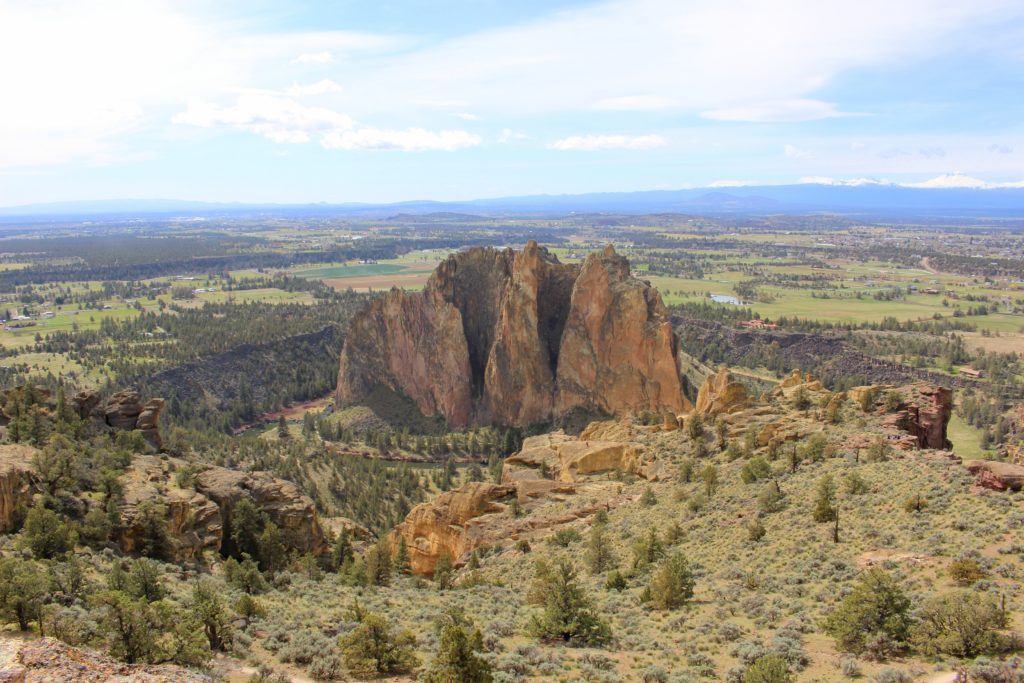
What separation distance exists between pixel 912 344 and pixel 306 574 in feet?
476

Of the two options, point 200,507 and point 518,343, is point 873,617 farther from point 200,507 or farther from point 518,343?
point 518,343

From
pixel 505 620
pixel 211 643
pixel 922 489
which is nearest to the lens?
pixel 211 643

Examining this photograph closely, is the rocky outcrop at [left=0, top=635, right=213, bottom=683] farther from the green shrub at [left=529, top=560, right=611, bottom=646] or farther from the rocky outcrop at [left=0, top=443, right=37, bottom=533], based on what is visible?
the rocky outcrop at [left=0, top=443, right=37, bottom=533]

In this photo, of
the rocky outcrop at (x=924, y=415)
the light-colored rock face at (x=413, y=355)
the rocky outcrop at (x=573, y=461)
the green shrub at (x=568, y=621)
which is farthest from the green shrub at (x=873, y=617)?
the light-colored rock face at (x=413, y=355)

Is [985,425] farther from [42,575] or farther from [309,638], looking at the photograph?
[42,575]

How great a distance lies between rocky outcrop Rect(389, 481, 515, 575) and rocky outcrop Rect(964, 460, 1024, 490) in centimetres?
2772

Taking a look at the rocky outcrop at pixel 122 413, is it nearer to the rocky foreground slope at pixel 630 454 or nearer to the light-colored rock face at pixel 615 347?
the rocky foreground slope at pixel 630 454

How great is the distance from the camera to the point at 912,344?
14650 centimetres

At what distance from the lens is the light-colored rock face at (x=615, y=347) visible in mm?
83500

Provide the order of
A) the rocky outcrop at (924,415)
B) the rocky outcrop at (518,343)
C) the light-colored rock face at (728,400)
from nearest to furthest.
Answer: the rocky outcrop at (924,415)
the light-colored rock face at (728,400)
the rocky outcrop at (518,343)

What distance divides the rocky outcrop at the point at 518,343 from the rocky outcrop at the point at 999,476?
47.9 m

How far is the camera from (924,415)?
4528 centimetres

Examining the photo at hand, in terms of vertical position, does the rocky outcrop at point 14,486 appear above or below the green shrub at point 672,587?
above

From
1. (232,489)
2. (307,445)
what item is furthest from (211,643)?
(307,445)
